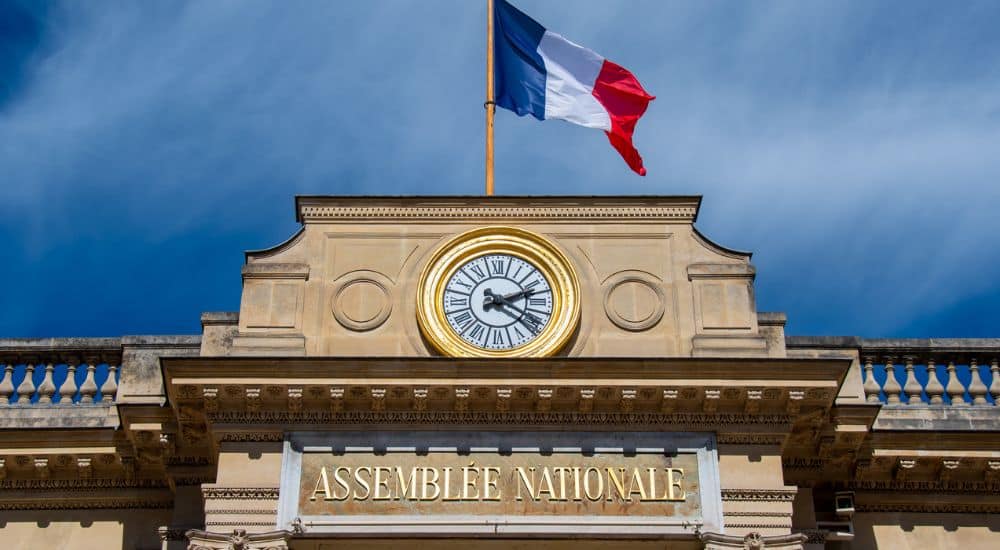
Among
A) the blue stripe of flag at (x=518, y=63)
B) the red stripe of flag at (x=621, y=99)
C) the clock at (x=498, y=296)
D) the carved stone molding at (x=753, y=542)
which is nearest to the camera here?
the carved stone molding at (x=753, y=542)

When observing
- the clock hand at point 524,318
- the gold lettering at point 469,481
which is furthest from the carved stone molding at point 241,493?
the clock hand at point 524,318

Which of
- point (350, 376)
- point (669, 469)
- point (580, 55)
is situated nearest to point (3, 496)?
point (350, 376)

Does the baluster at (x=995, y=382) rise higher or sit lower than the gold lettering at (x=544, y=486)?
higher

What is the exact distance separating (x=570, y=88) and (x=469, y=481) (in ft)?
22.9

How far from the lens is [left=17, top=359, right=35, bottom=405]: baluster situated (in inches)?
856

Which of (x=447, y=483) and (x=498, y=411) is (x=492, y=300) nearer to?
(x=498, y=411)

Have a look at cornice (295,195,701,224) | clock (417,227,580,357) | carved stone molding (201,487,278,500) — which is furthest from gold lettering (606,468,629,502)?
carved stone molding (201,487,278,500)

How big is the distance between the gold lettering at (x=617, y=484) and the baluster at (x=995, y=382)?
5.33 metres

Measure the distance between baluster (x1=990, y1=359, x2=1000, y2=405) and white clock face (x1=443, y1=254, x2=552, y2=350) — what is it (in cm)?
580

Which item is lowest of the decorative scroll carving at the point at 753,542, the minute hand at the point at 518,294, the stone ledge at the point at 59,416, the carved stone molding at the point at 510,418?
the decorative scroll carving at the point at 753,542

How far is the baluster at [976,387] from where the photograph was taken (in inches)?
850

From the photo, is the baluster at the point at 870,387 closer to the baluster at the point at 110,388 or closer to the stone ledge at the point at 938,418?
the stone ledge at the point at 938,418

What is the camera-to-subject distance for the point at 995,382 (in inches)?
856

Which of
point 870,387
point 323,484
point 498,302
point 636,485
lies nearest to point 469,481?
point 323,484
